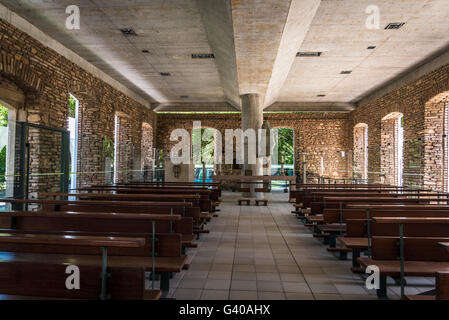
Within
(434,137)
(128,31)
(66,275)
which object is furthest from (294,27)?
(66,275)

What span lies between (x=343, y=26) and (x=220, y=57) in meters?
2.91

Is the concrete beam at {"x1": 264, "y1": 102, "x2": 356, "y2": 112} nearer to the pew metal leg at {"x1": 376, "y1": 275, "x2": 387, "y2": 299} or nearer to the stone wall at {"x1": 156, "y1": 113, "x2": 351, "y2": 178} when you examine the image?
the stone wall at {"x1": 156, "y1": 113, "x2": 351, "y2": 178}

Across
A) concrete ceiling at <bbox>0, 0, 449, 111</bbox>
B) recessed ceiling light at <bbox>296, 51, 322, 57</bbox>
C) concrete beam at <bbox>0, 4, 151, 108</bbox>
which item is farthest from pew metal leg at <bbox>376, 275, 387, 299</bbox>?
concrete beam at <bbox>0, 4, 151, 108</bbox>

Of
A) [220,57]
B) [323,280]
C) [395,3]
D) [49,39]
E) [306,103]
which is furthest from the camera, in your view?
[306,103]

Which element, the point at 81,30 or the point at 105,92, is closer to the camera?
the point at 81,30

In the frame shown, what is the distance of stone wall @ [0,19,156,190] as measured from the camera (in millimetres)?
5927

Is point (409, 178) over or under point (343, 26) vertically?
under

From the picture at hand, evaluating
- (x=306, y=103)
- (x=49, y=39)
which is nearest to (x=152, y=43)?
(x=49, y=39)

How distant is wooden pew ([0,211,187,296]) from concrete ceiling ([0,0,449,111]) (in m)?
3.66

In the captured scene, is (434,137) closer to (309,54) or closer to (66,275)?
(309,54)

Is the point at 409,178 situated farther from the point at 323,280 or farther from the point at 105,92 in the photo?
the point at 105,92

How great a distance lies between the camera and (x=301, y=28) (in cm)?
609

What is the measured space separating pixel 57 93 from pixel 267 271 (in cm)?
629

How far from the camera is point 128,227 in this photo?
2842 mm
